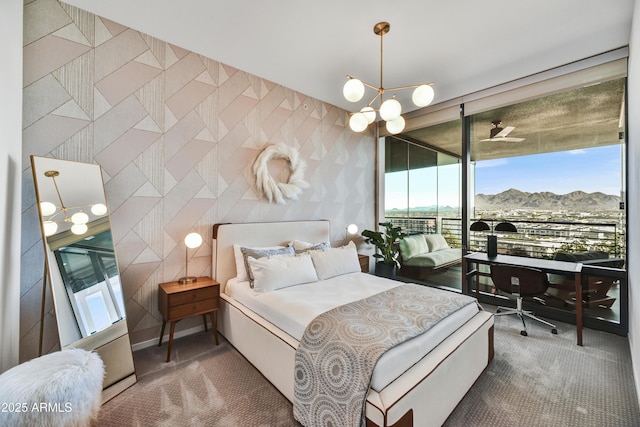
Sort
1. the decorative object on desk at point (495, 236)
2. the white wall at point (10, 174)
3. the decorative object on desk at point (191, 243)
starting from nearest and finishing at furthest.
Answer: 1. the white wall at point (10, 174)
2. the decorative object on desk at point (191, 243)
3. the decorative object on desk at point (495, 236)

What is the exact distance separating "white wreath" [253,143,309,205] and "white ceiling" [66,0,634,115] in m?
0.90

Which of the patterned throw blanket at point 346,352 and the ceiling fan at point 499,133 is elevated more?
the ceiling fan at point 499,133

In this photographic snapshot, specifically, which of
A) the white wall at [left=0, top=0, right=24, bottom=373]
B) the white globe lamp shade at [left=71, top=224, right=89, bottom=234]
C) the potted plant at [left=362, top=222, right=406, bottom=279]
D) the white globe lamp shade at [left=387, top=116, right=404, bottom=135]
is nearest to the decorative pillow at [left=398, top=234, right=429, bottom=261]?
the potted plant at [left=362, top=222, right=406, bottom=279]

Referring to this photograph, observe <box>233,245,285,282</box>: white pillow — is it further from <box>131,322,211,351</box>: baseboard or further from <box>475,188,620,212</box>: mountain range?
<box>475,188,620,212</box>: mountain range

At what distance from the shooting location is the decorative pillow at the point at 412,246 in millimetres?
4246

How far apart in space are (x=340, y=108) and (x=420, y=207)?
2033 mm

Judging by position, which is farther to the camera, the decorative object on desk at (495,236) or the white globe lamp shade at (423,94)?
the decorative object on desk at (495,236)

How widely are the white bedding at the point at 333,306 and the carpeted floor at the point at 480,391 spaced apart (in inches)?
18.8

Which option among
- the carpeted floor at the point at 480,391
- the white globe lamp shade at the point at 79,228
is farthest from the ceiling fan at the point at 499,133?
the white globe lamp shade at the point at 79,228

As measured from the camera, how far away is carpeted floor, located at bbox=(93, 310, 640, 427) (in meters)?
1.68

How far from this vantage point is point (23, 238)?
1.98 m

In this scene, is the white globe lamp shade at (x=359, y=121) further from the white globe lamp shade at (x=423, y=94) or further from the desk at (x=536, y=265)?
the desk at (x=536, y=265)

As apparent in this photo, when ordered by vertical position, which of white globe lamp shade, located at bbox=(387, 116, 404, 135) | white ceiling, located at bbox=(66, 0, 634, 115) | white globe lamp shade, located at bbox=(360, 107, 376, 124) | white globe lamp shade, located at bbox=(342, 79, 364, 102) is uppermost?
white ceiling, located at bbox=(66, 0, 634, 115)

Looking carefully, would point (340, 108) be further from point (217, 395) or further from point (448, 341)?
point (217, 395)
